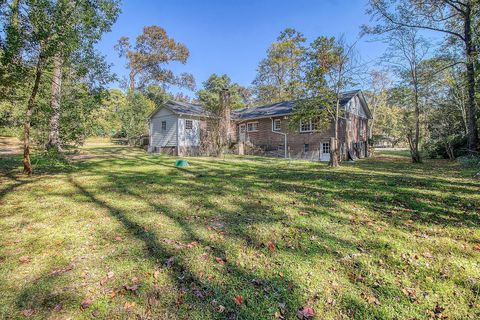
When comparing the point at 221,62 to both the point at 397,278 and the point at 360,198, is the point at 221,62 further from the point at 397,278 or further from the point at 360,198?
the point at 397,278

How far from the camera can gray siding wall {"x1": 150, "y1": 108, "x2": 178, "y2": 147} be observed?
67.1 feet

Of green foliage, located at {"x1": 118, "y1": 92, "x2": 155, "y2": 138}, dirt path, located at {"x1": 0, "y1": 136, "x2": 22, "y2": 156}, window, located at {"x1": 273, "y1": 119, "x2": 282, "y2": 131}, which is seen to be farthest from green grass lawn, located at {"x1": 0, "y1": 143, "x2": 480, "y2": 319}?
green foliage, located at {"x1": 118, "y1": 92, "x2": 155, "y2": 138}

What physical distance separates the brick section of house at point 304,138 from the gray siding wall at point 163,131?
7.30 m

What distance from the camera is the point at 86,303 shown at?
2.54 m

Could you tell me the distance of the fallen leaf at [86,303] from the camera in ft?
8.19

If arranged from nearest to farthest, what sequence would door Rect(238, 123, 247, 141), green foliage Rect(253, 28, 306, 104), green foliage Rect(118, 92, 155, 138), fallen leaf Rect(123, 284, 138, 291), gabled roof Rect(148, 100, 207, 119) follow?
fallen leaf Rect(123, 284, 138, 291), gabled roof Rect(148, 100, 207, 119), door Rect(238, 123, 247, 141), green foliage Rect(118, 92, 155, 138), green foliage Rect(253, 28, 306, 104)

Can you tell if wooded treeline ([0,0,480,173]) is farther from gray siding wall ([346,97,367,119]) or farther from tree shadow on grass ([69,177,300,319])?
tree shadow on grass ([69,177,300,319])

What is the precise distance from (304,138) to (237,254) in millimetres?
17995

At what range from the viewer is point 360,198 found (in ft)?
20.5

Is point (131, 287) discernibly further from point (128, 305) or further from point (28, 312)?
point (28, 312)

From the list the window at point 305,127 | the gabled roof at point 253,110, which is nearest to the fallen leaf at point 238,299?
the gabled roof at point 253,110

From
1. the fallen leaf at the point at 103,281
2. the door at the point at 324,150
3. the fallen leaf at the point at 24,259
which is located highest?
the door at the point at 324,150

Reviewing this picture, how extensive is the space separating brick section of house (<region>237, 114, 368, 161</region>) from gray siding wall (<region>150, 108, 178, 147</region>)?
23.9 feet

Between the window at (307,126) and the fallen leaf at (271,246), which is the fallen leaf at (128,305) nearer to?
the fallen leaf at (271,246)
